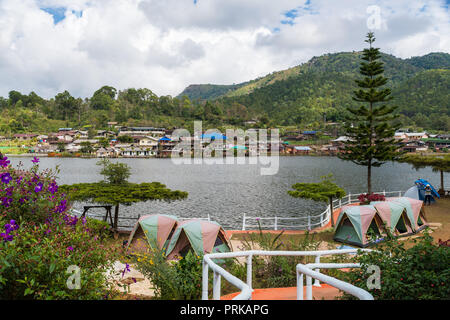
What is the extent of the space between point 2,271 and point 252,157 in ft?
268

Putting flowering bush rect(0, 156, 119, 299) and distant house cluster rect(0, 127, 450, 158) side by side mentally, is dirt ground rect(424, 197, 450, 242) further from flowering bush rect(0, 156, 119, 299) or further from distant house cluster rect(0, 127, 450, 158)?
distant house cluster rect(0, 127, 450, 158)

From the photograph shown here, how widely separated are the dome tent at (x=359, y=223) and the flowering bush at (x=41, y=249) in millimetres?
10005

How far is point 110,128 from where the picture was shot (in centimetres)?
9944

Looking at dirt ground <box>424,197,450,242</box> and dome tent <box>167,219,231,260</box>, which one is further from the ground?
dome tent <box>167,219,231,260</box>

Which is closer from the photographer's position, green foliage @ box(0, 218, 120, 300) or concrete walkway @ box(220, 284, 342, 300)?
green foliage @ box(0, 218, 120, 300)

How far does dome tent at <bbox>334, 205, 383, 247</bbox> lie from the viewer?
1170 cm

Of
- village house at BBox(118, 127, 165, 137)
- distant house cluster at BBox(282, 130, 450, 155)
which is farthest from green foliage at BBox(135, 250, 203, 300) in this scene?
village house at BBox(118, 127, 165, 137)

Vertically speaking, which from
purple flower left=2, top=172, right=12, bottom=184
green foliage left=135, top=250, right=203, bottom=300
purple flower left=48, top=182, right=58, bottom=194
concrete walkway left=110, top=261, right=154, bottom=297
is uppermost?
purple flower left=2, top=172, right=12, bottom=184

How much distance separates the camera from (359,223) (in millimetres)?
11742

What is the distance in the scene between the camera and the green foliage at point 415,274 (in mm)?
2773

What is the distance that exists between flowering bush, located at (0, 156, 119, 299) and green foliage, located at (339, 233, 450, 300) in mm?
2637

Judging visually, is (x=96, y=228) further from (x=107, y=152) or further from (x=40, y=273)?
(x=107, y=152)
